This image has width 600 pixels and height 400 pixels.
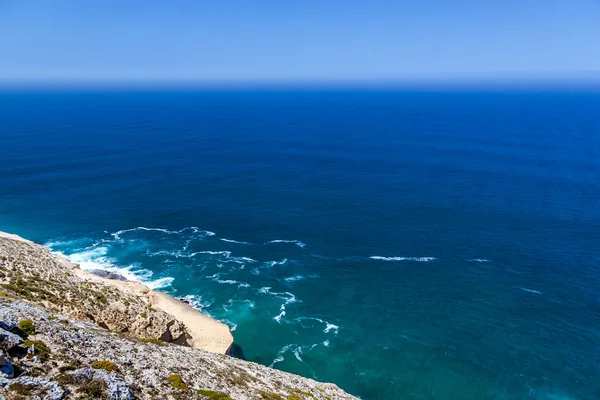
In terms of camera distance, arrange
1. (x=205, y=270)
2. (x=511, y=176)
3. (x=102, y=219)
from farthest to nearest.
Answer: (x=511, y=176), (x=102, y=219), (x=205, y=270)

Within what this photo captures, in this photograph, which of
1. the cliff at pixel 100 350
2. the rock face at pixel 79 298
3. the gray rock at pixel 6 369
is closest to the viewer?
the gray rock at pixel 6 369

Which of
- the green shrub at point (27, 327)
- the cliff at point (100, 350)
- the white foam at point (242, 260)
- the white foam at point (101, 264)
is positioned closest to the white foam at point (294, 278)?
the white foam at point (242, 260)

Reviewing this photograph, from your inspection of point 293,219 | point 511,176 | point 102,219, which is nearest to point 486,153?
Result: point 511,176

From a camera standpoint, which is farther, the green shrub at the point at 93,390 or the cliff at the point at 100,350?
the cliff at the point at 100,350

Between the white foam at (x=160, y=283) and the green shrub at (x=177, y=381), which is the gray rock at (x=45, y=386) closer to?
the green shrub at (x=177, y=381)

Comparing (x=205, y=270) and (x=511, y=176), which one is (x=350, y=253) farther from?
(x=511, y=176)

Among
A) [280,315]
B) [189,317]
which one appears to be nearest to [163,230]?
[189,317]

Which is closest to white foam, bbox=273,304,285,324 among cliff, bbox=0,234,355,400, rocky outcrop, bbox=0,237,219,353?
cliff, bbox=0,234,355,400

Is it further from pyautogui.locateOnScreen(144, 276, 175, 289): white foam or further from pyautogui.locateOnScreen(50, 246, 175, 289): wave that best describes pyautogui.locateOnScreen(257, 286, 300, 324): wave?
pyautogui.locateOnScreen(50, 246, 175, 289): wave
